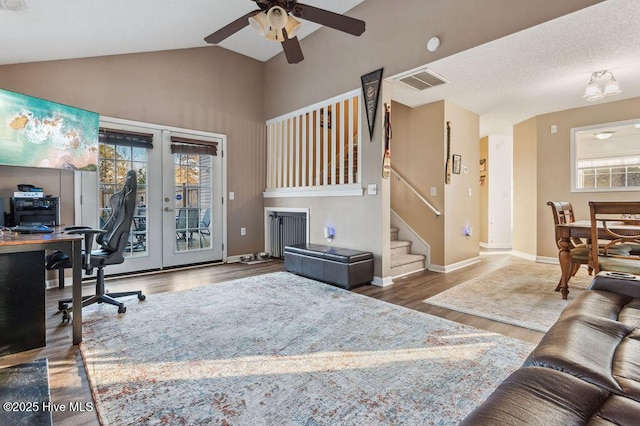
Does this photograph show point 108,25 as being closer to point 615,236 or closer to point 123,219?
point 123,219

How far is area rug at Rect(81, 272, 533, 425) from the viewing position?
155 cm

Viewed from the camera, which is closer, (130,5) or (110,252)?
(110,252)

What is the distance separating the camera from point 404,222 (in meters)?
5.37

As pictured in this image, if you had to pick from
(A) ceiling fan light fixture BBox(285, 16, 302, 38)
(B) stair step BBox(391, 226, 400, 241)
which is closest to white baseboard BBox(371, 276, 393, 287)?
(B) stair step BBox(391, 226, 400, 241)

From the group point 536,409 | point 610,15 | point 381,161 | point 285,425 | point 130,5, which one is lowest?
point 285,425

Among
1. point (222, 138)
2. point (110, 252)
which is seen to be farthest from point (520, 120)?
point (110, 252)

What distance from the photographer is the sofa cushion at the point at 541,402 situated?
701mm

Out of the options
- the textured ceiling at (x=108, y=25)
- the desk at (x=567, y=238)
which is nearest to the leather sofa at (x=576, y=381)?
the desk at (x=567, y=238)

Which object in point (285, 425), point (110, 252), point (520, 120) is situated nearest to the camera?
point (285, 425)

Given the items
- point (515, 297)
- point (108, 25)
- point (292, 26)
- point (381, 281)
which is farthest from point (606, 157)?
point (108, 25)

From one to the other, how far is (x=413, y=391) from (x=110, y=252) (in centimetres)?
284

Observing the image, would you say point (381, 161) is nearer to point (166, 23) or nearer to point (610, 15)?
point (610, 15)

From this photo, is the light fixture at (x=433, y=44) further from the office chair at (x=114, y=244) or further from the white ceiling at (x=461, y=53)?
the office chair at (x=114, y=244)

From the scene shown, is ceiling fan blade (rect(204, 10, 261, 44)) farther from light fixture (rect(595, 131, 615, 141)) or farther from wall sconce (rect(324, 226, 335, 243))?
light fixture (rect(595, 131, 615, 141))
